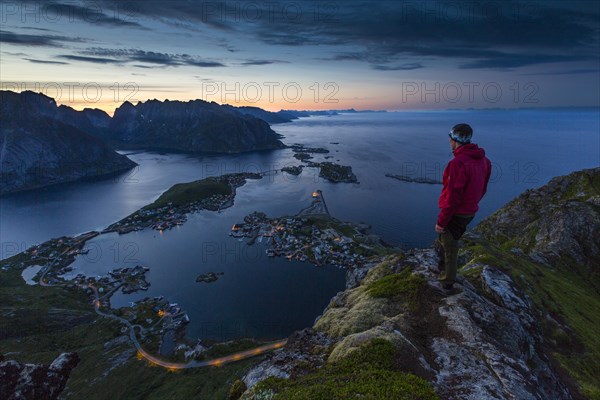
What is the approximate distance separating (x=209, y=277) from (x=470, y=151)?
101723mm

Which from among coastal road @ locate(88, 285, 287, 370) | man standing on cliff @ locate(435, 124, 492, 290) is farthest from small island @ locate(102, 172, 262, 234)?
man standing on cliff @ locate(435, 124, 492, 290)

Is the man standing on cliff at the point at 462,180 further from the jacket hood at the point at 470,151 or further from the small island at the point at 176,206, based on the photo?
the small island at the point at 176,206

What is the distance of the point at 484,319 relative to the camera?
1263cm

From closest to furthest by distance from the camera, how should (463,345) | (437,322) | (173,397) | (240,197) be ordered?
(463,345) → (437,322) → (173,397) → (240,197)

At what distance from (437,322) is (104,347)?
8373 cm

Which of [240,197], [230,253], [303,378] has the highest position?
[303,378]

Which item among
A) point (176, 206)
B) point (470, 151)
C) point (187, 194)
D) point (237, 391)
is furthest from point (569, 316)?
point (187, 194)

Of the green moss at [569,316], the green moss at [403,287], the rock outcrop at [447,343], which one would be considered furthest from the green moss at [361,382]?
the green moss at [569,316]

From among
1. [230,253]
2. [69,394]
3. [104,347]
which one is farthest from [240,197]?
[69,394]

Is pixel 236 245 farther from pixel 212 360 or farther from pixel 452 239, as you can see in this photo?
pixel 452 239

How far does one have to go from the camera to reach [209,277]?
10012 cm

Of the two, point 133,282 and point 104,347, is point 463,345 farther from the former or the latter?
point 133,282

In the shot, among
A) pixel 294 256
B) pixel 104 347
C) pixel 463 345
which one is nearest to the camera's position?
pixel 463 345

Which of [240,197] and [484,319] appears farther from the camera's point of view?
[240,197]
